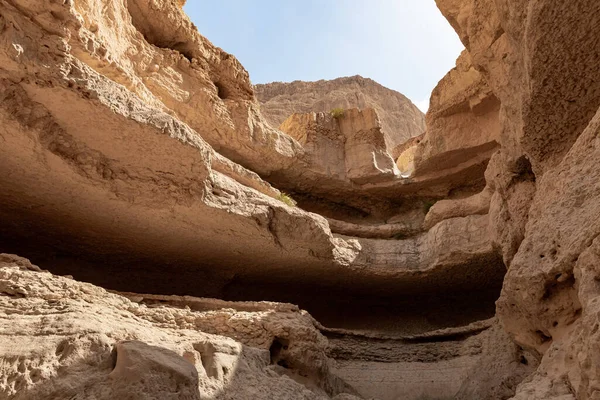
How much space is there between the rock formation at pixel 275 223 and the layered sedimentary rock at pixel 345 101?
9.28 m

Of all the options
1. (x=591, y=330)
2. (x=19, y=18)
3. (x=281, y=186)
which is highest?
(x=281, y=186)

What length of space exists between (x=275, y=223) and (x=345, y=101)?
1778 cm

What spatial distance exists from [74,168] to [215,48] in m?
5.76

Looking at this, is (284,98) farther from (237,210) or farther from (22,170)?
(22,170)

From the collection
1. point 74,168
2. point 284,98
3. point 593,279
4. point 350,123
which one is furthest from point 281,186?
point 284,98

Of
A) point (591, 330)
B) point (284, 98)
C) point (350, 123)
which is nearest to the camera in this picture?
point (591, 330)

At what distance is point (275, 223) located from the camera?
8633 mm

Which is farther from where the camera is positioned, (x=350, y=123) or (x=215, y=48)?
(x=350, y=123)

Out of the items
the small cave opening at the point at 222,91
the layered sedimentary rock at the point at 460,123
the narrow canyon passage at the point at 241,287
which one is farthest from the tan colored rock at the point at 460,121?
the small cave opening at the point at 222,91

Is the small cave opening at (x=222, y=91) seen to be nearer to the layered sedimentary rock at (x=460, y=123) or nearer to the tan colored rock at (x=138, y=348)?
the layered sedimentary rock at (x=460, y=123)

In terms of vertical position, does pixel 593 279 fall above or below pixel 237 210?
below

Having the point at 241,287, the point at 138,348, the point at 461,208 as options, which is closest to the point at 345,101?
the point at 461,208

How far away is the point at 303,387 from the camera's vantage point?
19.1ft

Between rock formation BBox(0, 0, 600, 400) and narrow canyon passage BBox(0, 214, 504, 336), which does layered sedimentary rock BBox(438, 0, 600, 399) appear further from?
narrow canyon passage BBox(0, 214, 504, 336)
